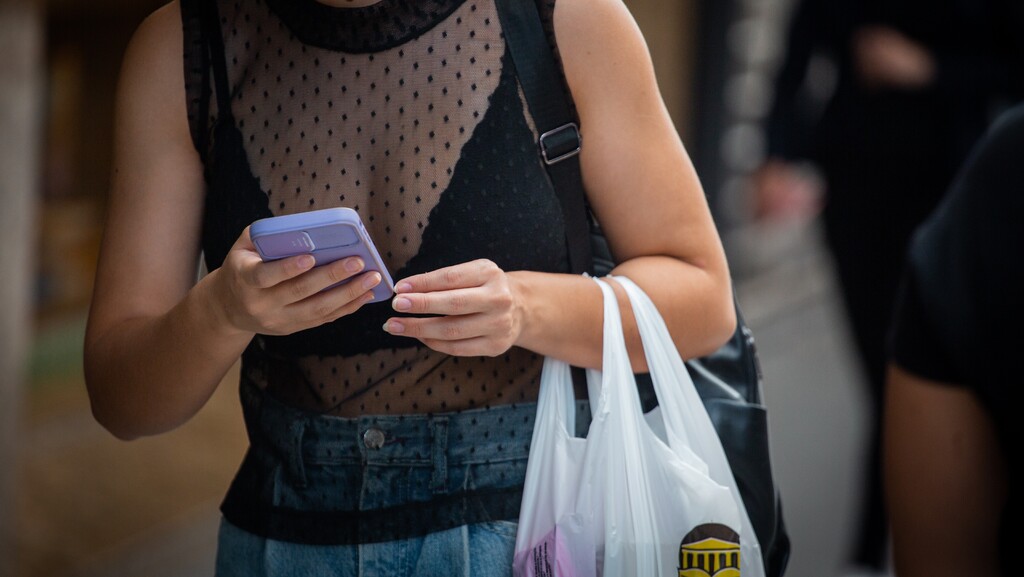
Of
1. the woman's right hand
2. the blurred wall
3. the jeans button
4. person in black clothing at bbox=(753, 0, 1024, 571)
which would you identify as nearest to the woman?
the jeans button

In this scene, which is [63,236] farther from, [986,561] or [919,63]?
[986,561]

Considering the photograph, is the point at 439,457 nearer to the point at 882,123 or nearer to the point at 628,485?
the point at 628,485

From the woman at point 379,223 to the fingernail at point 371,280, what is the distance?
207 mm

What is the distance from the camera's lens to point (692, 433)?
1.63 metres

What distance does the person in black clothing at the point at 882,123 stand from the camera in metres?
3.89

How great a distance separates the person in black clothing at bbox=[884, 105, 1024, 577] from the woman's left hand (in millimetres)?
726

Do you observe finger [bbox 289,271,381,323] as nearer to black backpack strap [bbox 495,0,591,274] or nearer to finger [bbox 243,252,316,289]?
finger [bbox 243,252,316,289]

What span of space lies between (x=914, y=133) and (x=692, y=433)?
2757mm

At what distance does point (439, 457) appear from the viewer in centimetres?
156

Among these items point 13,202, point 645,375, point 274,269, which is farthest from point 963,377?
point 13,202

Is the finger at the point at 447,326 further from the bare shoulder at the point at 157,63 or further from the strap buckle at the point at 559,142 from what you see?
the bare shoulder at the point at 157,63

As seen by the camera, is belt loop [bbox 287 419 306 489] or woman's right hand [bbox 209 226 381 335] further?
belt loop [bbox 287 419 306 489]

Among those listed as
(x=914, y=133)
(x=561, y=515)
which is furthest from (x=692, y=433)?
(x=914, y=133)

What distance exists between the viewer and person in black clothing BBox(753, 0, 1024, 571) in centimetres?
389
